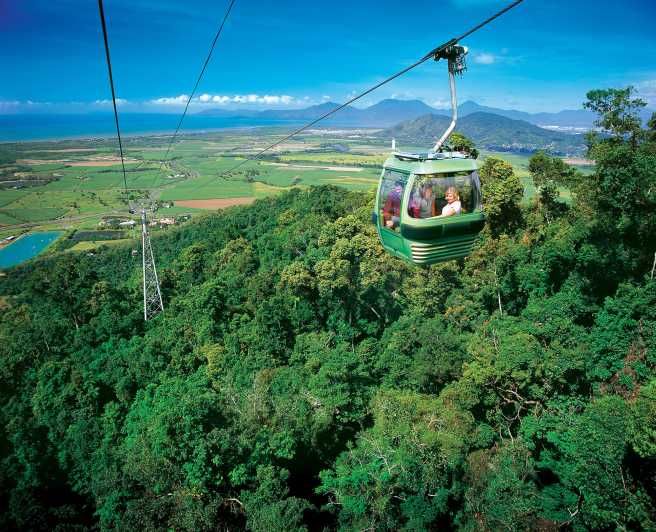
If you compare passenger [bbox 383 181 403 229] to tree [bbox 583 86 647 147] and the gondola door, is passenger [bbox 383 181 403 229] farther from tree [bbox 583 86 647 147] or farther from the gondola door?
tree [bbox 583 86 647 147]

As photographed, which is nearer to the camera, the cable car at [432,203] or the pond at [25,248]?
the cable car at [432,203]

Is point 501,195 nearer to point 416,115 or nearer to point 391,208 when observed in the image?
point 391,208

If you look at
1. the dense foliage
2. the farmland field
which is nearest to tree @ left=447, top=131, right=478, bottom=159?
the dense foliage

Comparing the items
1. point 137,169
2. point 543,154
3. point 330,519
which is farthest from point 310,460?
point 137,169

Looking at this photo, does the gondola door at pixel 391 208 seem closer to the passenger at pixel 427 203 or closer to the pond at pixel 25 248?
the passenger at pixel 427 203

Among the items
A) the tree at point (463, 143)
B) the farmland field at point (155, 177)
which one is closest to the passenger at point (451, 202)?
the tree at point (463, 143)

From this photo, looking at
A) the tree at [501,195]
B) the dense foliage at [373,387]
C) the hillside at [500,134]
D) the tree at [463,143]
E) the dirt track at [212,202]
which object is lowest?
the dense foliage at [373,387]

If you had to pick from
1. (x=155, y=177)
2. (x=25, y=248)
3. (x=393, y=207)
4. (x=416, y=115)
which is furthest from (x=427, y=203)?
(x=416, y=115)
